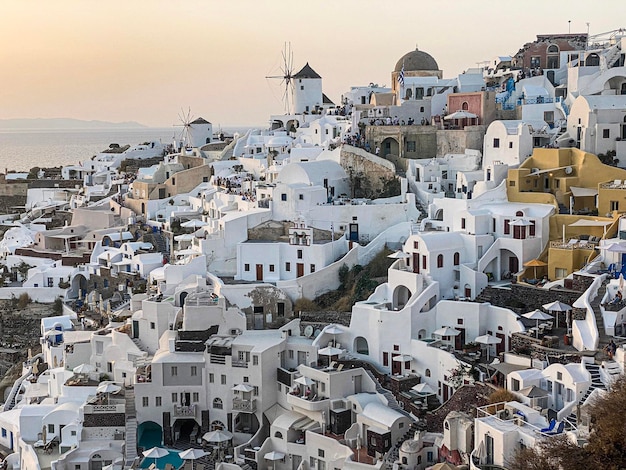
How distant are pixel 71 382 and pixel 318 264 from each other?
9.34m

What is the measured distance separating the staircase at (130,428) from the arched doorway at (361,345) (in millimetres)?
7227

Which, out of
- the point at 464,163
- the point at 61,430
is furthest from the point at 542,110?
the point at 61,430

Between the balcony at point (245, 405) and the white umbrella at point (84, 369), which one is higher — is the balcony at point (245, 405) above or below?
below

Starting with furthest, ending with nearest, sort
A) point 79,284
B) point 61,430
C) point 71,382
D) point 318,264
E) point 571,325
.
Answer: point 79,284, point 318,264, point 71,382, point 61,430, point 571,325

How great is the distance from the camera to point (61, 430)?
92.5 ft

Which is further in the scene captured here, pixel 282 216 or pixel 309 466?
pixel 282 216

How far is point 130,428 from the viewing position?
28.5 m

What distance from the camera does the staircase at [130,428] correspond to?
27527 millimetres

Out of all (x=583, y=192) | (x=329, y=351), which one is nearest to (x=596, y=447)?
(x=329, y=351)

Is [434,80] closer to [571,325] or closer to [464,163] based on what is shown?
[464,163]

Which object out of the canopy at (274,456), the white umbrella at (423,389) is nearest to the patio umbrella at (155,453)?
the canopy at (274,456)

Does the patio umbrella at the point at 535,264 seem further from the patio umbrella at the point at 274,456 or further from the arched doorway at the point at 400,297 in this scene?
the patio umbrella at the point at 274,456

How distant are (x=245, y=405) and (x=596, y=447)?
42.6 ft

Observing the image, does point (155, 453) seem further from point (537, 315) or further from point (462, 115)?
point (462, 115)
